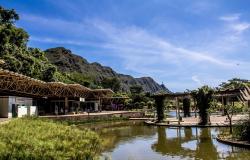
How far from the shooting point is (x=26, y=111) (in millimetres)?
43500

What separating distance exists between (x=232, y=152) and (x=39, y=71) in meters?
51.1

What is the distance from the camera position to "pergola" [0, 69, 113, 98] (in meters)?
36.9

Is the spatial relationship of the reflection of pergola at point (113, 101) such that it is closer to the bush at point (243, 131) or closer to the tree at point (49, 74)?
the tree at point (49, 74)

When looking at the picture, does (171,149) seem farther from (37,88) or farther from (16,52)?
(16,52)

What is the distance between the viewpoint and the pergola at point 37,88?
36.9 meters

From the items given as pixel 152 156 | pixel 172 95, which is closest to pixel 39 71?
pixel 172 95

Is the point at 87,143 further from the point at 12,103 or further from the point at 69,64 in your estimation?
the point at 69,64

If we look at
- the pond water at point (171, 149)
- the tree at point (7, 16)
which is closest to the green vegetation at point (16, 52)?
the tree at point (7, 16)

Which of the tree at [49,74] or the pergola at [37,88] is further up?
the tree at [49,74]

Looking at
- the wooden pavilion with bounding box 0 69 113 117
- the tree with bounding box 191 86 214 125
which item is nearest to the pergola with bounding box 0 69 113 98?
the wooden pavilion with bounding box 0 69 113 117

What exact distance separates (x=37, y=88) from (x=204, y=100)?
84.9 feet

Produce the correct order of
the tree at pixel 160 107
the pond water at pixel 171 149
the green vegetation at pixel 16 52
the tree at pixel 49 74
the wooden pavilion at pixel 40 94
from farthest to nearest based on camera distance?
1. the tree at pixel 49 74
2. the green vegetation at pixel 16 52
3. the tree at pixel 160 107
4. the wooden pavilion at pixel 40 94
5. the pond water at pixel 171 149

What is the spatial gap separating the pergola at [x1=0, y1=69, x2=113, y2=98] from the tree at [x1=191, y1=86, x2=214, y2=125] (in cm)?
1792

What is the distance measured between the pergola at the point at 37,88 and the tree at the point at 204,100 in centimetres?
1792
